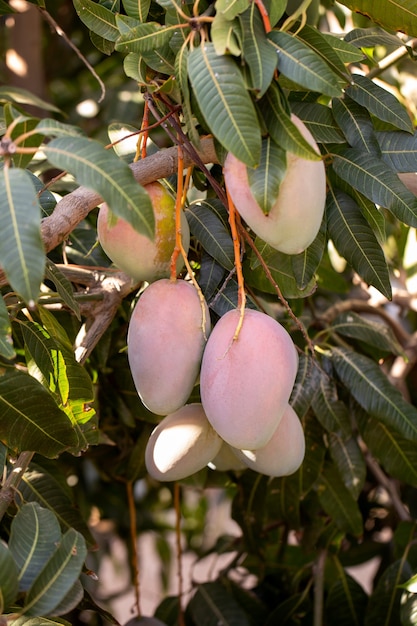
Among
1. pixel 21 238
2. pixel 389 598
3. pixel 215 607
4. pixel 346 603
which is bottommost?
pixel 215 607

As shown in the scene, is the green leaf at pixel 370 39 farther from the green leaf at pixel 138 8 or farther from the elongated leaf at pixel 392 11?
the green leaf at pixel 138 8

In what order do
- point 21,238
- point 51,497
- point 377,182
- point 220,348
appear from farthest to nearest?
point 51,497, point 377,182, point 220,348, point 21,238

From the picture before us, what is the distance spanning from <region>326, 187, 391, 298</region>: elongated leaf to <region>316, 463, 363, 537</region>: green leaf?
0.41 m

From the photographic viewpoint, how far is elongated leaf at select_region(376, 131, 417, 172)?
692mm

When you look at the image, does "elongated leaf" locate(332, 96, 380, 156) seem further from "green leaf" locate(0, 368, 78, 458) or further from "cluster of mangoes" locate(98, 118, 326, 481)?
"green leaf" locate(0, 368, 78, 458)

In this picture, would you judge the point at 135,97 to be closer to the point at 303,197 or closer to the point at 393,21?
the point at 393,21

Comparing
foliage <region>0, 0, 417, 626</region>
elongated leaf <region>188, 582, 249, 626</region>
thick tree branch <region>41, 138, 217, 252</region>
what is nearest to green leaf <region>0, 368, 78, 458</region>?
foliage <region>0, 0, 417, 626</region>

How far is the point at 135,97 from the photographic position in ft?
5.05

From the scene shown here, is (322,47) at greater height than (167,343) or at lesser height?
greater

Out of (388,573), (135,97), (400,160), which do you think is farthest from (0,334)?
(135,97)

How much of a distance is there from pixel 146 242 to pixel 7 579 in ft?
0.88

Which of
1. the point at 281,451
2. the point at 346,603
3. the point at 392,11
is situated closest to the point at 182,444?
the point at 281,451

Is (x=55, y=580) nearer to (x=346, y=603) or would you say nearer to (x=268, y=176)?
(x=268, y=176)

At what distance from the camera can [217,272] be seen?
0.72 m
